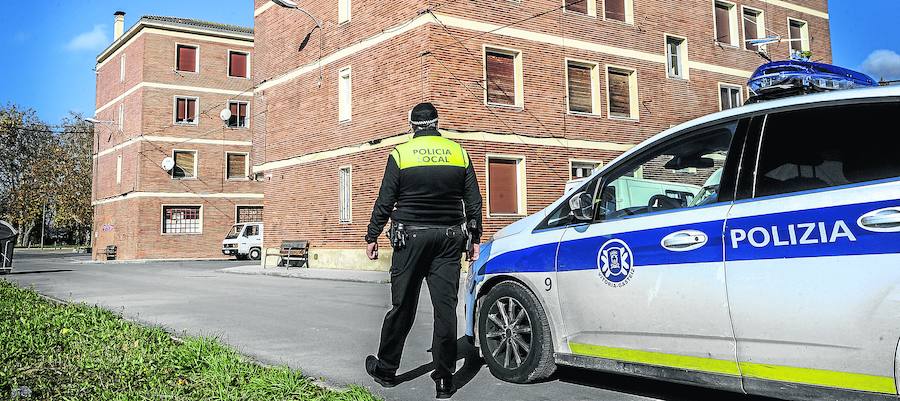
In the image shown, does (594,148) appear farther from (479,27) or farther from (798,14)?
(798,14)

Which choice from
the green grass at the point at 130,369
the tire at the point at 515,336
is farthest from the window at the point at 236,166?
the tire at the point at 515,336

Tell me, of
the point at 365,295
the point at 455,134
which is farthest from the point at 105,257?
the point at 365,295

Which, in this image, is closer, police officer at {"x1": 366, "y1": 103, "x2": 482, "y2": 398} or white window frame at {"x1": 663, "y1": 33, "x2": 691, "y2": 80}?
police officer at {"x1": 366, "y1": 103, "x2": 482, "y2": 398}

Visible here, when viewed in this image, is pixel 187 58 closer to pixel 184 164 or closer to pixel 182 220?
→ pixel 184 164

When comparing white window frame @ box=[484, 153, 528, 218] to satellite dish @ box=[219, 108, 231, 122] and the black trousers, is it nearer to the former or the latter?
the black trousers

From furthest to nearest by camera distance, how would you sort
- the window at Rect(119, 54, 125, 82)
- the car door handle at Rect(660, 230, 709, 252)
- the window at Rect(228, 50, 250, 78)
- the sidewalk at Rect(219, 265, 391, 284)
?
the window at Rect(119, 54, 125, 82) → the window at Rect(228, 50, 250, 78) → the sidewalk at Rect(219, 265, 391, 284) → the car door handle at Rect(660, 230, 709, 252)

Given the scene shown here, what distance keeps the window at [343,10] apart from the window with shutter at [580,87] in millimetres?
7111

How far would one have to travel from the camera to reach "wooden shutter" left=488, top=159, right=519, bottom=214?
63.9ft

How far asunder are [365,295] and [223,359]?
736 cm

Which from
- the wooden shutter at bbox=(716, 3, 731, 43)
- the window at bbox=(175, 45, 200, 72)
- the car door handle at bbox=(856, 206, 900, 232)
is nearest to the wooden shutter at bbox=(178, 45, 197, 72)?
the window at bbox=(175, 45, 200, 72)

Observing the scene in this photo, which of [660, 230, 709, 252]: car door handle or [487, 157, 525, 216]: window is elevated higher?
[487, 157, 525, 216]: window

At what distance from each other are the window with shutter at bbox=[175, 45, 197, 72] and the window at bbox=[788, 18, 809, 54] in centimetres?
2883

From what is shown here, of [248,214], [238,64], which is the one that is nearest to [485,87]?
[248,214]

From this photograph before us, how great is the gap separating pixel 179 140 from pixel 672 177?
1449 inches
